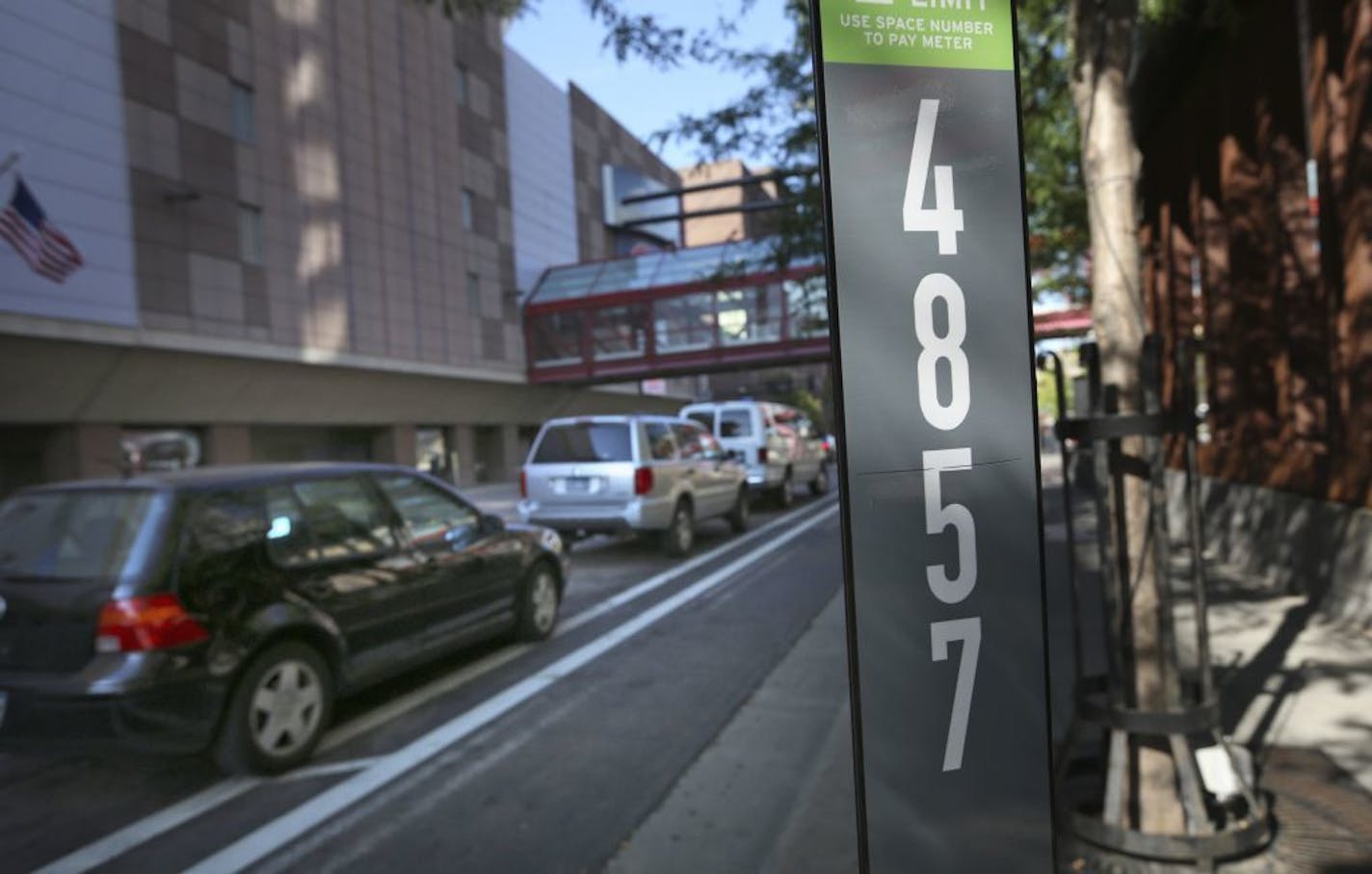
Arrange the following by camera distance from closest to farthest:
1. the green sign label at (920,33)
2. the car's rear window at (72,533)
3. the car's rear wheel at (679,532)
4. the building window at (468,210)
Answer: the green sign label at (920,33) < the car's rear window at (72,533) < the car's rear wheel at (679,532) < the building window at (468,210)

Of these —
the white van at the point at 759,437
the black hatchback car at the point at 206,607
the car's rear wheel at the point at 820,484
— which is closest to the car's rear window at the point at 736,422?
the white van at the point at 759,437

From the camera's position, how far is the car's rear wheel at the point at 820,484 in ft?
70.3

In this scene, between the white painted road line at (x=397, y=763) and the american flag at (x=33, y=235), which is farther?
the american flag at (x=33, y=235)

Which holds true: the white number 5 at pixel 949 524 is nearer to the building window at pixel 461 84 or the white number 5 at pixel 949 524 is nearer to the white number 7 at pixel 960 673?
the white number 7 at pixel 960 673

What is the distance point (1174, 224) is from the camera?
42.9ft

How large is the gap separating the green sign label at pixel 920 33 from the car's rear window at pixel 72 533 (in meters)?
4.11

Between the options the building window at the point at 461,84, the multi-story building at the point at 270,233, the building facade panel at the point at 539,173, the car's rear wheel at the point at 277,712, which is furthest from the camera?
the building facade panel at the point at 539,173

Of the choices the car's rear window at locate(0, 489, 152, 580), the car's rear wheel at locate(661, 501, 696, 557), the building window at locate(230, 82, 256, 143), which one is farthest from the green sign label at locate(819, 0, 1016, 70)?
the building window at locate(230, 82, 256, 143)

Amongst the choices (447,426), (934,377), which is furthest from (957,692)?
(447,426)

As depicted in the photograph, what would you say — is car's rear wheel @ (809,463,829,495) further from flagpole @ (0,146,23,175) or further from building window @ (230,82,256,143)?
building window @ (230,82,256,143)

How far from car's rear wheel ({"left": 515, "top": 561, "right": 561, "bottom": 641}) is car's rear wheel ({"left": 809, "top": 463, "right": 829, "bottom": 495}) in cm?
1399

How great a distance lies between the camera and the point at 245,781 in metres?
4.63

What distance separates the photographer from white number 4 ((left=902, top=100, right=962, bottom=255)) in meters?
2.01

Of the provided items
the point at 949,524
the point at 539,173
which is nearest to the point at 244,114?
the point at 539,173
